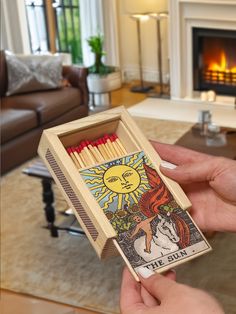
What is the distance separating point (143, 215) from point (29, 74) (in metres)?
2.81

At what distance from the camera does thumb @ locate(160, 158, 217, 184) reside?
2.85 ft

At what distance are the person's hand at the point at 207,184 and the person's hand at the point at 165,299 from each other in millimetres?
153

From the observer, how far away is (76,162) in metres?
0.83

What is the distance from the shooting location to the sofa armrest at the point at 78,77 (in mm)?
3578

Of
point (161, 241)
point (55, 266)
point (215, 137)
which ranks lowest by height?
point (55, 266)

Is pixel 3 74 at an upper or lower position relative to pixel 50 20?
lower

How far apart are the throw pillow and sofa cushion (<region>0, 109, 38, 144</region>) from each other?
315 millimetres

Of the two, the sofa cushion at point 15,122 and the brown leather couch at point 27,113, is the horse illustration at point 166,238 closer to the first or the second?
the brown leather couch at point 27,113

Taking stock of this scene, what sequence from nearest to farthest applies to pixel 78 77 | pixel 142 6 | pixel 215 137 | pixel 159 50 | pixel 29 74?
pixel 215 137, pixel 29 74, pixel 78 77, pixel 142 6, pixel 159 50

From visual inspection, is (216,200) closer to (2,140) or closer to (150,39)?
(2,140)

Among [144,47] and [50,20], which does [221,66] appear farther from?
[50,20]

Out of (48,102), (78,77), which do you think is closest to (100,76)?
(78,77)

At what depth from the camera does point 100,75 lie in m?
3.85

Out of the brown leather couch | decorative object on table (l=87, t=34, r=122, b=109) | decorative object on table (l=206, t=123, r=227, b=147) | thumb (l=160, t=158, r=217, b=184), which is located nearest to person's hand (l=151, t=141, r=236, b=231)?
thumb (l=160, t=158, r=217, b=184)
